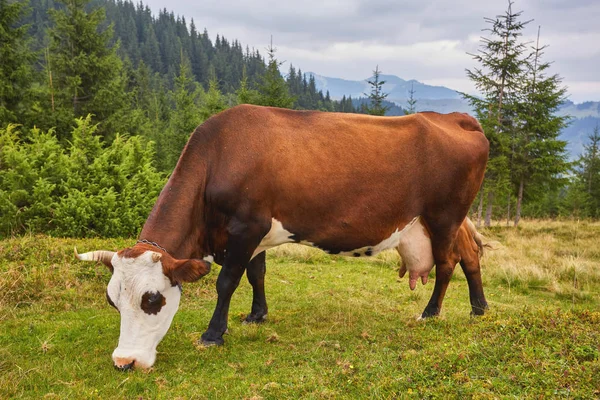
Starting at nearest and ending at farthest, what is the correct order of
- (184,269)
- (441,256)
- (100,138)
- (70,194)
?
(184,269) < (441,256) < (70,194) < (100,138)

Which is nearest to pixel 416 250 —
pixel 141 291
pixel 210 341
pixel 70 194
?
pixel 210 341

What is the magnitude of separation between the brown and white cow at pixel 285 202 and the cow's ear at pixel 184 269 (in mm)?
11

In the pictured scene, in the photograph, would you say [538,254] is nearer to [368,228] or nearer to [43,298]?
[368,228]

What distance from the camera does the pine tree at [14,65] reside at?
55.3ft

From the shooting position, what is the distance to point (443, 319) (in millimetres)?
5703

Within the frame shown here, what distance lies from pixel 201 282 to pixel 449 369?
542 cm

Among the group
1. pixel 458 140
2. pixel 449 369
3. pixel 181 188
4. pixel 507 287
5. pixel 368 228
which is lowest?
pixel 507 287

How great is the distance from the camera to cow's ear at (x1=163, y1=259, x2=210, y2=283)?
4.43 meters

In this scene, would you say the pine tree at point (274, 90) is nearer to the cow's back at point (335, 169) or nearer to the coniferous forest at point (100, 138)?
the coniferous forest at point (100, 138)

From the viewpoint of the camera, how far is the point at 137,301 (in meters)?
4.27

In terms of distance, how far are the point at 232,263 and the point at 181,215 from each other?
0.86m

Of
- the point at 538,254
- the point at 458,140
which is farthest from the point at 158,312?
the point at 538,254

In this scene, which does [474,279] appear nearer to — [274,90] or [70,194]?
[70,194]

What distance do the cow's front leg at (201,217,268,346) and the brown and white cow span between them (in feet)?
0.04
